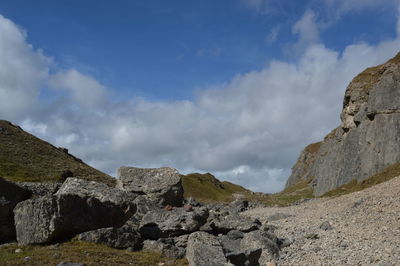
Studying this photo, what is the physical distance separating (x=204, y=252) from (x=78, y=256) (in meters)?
5.01

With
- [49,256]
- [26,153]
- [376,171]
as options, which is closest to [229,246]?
[49,256]

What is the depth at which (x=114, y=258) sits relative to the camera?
16312 mm

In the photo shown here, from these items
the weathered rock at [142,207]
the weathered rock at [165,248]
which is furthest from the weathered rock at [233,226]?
the weathered rock at [165,248]

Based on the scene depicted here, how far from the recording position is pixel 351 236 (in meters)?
22.5

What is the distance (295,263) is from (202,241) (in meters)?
4.43

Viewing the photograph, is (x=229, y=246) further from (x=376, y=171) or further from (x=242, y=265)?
(x=376, y=171)

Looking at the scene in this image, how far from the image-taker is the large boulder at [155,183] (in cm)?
3288

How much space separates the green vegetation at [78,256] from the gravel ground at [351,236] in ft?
20.6

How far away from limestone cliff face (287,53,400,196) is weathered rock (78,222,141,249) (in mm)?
45925

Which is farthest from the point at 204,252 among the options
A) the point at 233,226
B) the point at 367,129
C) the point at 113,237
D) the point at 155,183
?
the point at 367,129

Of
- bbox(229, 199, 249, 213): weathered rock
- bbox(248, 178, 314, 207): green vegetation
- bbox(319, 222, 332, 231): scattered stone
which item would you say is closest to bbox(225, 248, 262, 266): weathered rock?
bbox(319, 222, 332, 231): scattered stone

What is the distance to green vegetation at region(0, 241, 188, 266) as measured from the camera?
596 inches

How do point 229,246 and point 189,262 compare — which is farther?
point 229,246

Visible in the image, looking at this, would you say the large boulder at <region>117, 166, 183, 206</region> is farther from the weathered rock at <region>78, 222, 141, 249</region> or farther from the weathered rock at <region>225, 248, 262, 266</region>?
the weathered rock at <region>225, 248, 262, 266</region>
